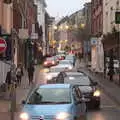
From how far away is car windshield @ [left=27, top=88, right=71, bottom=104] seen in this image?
16609mm

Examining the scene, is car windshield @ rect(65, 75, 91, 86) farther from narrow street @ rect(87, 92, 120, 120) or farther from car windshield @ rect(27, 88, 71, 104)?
car windshield @ rect(27, 88, 71, 104)

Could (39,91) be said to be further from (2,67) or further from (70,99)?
(2,67)

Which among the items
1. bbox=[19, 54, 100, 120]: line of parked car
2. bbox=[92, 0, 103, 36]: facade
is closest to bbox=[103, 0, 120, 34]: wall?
bbox=[92, 0, 103, 36]: facade

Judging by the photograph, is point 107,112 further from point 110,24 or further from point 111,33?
point 110,24

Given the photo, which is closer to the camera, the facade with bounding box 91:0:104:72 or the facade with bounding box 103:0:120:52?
the facade with bounding box 103:0:120:52

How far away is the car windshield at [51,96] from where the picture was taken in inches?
654

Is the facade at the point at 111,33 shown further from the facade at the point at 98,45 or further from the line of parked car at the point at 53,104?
the line of parked car at the point at 53,104

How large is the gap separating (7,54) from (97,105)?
12.4 metres

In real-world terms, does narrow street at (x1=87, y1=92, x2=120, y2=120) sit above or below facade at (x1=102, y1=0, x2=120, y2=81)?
below

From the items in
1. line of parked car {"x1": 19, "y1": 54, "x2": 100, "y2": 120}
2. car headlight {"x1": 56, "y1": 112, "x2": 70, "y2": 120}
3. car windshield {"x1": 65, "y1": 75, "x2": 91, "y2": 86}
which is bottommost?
car windshield {"x1": 65, "y1": 75, "x2": 91, "y2": 86}

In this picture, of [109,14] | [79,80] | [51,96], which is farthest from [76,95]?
[109,14]

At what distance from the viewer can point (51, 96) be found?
55.6ft

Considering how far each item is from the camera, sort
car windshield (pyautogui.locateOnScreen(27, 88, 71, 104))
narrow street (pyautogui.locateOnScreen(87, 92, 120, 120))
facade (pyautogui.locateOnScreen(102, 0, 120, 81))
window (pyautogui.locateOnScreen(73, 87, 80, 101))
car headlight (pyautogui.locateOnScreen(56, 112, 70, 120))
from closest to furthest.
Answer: car headlight (pyautogui.locateOnScreen(56, 112, 70, 120)) < car windshield (pyautogui.locateOnScreen(27, 88, 71, 104)) < window (pyautogui.locateOnScreen(73, 87, 80, 101)) < narrow street (pyautogui.locateOnScreen(87, 92, 120, 120)) < facade (pyautogui.locateOnScreen(102, 0, 120, 81))

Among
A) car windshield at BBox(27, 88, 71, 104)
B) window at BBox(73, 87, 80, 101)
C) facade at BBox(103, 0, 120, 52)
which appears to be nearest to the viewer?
car windshield at BBox(27, 88, 71, 104)
